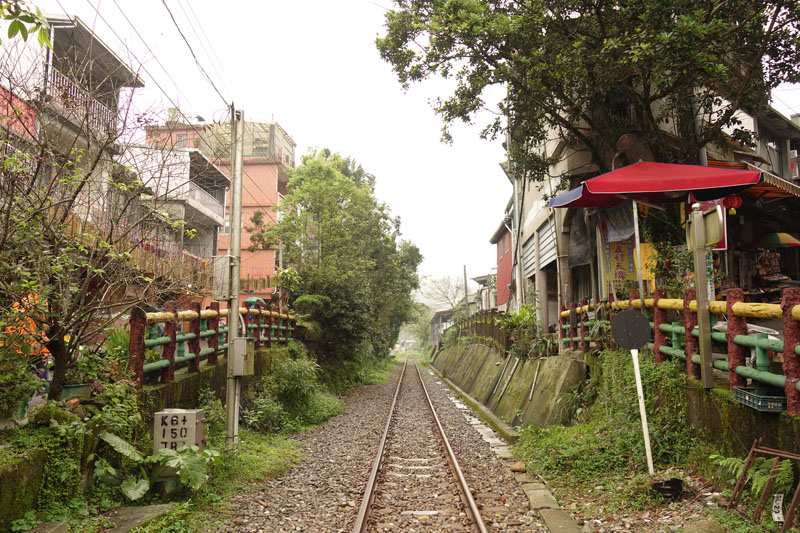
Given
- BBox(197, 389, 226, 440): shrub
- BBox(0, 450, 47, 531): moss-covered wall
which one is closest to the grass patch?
BBox(197, 389, 226, 440): shrub

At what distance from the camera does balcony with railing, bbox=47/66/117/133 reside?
550cm

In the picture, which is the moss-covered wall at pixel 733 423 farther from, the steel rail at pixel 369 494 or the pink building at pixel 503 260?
the pink building at pixel 503 260

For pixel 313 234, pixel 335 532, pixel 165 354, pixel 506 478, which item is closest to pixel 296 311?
pixel 313 234

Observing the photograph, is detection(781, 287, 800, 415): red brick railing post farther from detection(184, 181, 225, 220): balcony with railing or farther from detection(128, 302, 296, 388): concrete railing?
detection(184, 181, 225, 220): balcony with railing

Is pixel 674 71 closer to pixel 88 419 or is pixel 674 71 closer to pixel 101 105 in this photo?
pixel 101 105

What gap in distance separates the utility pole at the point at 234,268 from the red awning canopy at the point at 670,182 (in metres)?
5.72

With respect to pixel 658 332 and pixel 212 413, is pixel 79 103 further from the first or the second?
pixel 658 332

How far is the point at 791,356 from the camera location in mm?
4590

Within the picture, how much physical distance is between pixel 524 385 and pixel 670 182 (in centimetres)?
625

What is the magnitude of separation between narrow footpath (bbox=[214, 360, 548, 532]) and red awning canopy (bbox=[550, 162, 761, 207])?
4.75 m

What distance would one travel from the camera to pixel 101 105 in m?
5.97

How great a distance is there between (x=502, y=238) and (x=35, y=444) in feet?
89.6

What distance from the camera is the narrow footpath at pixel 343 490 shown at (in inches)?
231

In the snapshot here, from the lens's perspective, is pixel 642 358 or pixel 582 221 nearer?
pixel 642 358
